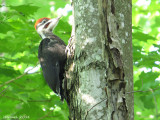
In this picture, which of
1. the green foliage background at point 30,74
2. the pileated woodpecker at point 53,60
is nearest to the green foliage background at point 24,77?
the green foliage background at point 30,74

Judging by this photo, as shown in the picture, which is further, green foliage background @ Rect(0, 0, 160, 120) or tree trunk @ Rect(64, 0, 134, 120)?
green foliage background @ Rect(0, 0, 160, 120)

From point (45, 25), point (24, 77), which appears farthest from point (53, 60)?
point (45, 25)

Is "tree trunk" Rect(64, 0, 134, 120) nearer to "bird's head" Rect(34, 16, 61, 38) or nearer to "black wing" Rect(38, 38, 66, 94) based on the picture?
"black wing" Rect(38, 38, 66, 94)

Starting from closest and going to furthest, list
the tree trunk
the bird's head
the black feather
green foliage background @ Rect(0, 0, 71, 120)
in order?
the tree trunk < the black feather < green foliage background @ Rect(0, 0, 71, 120) < the bird's head

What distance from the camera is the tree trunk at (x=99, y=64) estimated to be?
184 centimetres

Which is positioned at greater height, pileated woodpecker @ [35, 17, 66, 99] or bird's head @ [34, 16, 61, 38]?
bird's head @ [34, 16, 61, 38]

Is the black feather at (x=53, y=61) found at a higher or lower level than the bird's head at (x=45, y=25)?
lower

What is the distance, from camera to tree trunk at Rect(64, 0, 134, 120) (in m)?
1.84

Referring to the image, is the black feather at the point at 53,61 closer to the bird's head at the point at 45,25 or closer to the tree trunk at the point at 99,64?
the bird's head at the point at 45,25

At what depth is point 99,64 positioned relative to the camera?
6.76ft

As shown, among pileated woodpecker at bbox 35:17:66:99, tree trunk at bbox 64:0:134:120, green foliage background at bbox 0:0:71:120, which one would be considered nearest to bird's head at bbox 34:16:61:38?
pileated woodpecker at bbox 35:17:66:99

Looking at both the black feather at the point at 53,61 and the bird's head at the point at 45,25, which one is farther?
the bird's head at the point at 45,25

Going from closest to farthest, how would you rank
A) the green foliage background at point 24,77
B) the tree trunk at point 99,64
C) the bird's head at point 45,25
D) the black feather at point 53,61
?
the tree trunk at point 99,64 < the black feather at point 53,61 < the green foliage background at point 24,77 < the bird's head at point 45,25

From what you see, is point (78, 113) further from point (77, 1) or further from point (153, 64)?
point (153, 64)
